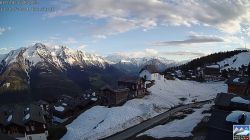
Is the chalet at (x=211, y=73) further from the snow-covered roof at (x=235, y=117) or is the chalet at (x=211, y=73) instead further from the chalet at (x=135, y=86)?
the snow-covered roof at (x=235, y=117)

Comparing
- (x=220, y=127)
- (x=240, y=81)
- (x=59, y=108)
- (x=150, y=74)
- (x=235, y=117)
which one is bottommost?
(x=59, y=108)

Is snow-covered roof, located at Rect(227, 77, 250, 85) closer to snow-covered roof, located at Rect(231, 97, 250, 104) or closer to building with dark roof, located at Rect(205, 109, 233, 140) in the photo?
snow-covered roof, located at Rect(231, 97, 250, 104)

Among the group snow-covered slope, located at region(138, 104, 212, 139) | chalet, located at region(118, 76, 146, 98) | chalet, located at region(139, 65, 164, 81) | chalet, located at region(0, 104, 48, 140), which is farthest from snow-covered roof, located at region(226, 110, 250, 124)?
chalet, located at region(139, 65, 164, 81)

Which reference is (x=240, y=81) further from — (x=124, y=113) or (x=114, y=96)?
(x=114, y=96)

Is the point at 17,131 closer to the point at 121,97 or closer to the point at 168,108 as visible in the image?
the point at 121,97

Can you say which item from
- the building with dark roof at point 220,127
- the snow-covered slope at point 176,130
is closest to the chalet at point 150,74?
the snow-covered slope at point 176,130

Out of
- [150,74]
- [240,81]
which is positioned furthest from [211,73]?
[240,81]
